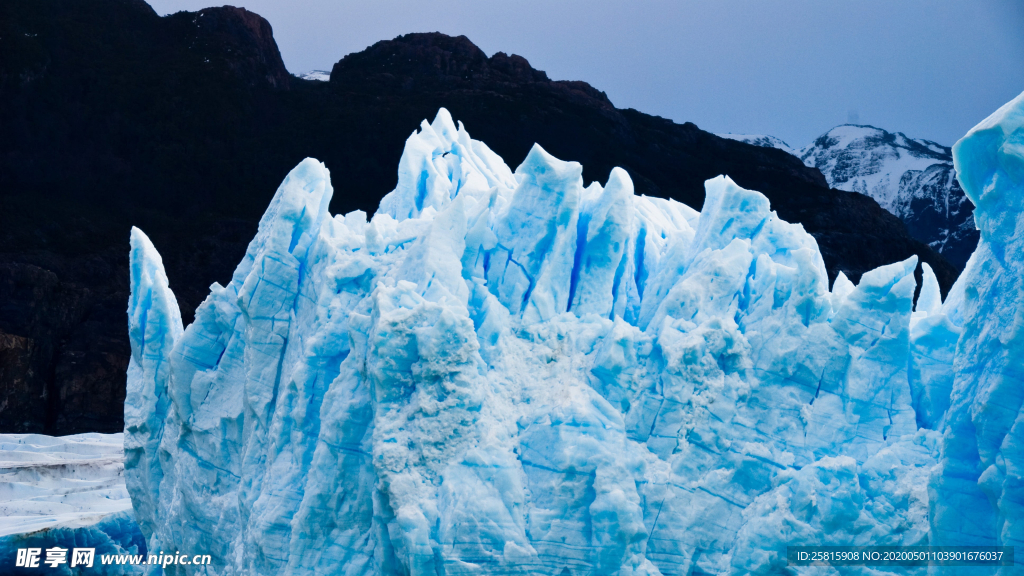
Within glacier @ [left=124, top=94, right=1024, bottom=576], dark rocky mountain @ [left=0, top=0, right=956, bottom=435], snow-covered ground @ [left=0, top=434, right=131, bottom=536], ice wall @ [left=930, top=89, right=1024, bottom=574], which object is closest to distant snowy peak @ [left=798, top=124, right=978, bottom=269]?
dark rocky mountain @ [left=0, top=0, right=956, bottom=435]

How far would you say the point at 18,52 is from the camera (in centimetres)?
3058

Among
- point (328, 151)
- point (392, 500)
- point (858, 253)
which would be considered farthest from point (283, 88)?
point (392, 500)

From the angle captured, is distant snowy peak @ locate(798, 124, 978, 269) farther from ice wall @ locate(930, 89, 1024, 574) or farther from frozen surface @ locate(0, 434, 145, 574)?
frozen surface @ locate(0, 434, 145, 574)

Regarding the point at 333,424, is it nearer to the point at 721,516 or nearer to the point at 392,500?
the point at 392,500

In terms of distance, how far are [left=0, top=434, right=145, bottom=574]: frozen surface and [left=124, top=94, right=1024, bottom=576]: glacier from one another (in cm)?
713

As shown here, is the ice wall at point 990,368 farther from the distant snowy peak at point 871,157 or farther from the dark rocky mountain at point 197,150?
the distant snowy peak at point 871,157

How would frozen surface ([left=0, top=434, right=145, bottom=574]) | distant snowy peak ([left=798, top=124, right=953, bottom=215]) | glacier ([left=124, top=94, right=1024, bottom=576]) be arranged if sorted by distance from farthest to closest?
distant snowy peak ([left=798, top=124, right=953, bottom=215]), frozen surface ([left=0, top=434, right=145, bottom=574]), glacier ([left=124, top=94, right=1024, bottom=576])

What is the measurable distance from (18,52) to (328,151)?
10.8 m

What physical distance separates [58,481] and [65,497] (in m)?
1.10

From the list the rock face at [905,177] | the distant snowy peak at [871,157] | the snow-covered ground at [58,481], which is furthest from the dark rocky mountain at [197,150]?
the distant snowy peak at [871,157]

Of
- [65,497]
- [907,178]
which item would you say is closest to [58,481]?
[65,497]

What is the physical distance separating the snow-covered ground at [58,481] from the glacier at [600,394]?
26.4 ft

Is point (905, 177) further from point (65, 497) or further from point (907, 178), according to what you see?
point (65, 497)

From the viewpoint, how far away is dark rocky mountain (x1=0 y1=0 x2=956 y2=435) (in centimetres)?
2661
